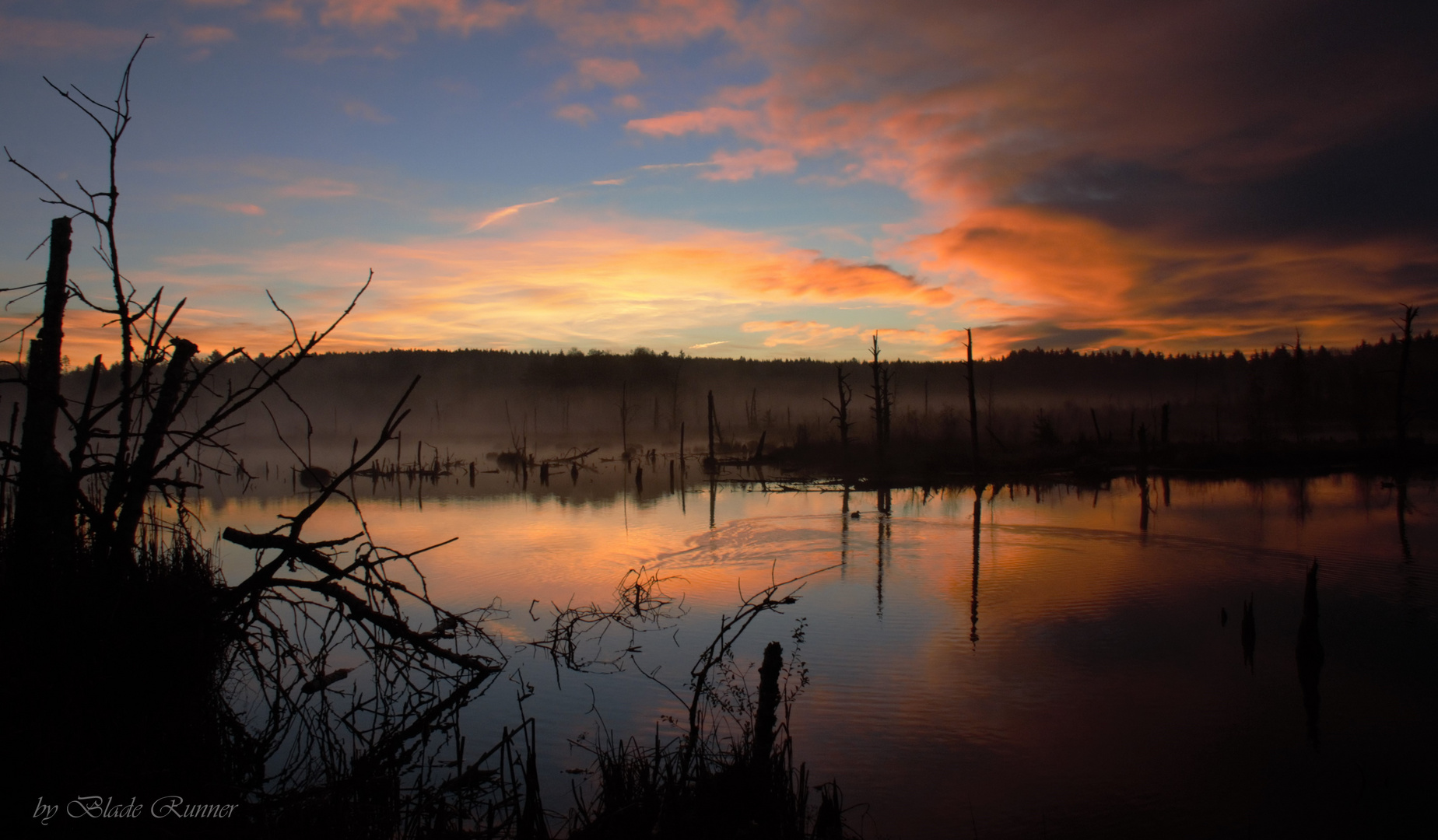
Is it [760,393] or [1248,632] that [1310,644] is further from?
[760,393]

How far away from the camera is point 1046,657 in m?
9.64

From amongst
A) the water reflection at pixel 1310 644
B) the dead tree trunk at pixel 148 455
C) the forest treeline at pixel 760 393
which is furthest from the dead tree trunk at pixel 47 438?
the forest treeline at pixel 760 393

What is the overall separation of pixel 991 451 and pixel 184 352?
39736 mm

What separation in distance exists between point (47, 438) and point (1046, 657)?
10.1 meters

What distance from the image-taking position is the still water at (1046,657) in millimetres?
6227

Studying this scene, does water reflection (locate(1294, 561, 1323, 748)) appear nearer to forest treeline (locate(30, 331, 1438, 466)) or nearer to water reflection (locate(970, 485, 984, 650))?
water reflection (locate(970, 485, 984, 650))

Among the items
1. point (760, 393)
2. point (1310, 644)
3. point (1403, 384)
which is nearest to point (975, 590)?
point (1310, 644)

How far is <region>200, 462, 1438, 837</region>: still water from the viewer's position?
6227mm

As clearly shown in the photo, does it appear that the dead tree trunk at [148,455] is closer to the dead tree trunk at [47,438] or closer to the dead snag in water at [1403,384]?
the dead tree trunk at [47,438]

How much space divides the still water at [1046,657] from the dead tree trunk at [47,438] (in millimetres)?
3829

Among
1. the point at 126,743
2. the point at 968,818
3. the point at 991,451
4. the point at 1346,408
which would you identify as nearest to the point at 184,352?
the point at 126,743

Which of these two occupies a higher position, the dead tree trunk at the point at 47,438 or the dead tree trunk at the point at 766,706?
the dead tree trunk at the point at 47,438

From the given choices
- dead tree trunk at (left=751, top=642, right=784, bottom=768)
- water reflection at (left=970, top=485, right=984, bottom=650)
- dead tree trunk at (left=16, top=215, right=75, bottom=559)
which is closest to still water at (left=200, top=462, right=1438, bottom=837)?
water reflection at (left=970, top=485, right=984, bottom=650)

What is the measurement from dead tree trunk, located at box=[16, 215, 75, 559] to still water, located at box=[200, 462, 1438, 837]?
12.6ft
